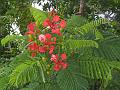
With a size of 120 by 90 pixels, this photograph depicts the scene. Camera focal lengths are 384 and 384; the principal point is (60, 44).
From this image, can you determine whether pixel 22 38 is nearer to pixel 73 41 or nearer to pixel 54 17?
pixel 54 17

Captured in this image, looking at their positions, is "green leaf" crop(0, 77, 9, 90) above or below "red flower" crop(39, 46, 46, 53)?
below

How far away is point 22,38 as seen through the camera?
279cm

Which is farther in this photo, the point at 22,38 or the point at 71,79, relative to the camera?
the point at 22,38

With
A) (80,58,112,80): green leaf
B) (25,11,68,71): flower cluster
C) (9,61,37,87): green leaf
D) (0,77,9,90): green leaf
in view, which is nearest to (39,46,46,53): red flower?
(25,11,68,71): flower cluster

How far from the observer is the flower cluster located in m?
2.46

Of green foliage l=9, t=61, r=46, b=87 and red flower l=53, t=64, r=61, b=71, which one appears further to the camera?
red flower l=53, t=64, r=61, b=71

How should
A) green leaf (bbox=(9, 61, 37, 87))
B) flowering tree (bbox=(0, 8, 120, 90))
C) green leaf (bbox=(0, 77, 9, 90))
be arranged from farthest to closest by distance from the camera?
green leaf (bbox=(0, 77, 9, 90)), flowering tree (bbox=(0, 8, 120, 90)), green leaf (bbox=(9, 61, 37, 87))

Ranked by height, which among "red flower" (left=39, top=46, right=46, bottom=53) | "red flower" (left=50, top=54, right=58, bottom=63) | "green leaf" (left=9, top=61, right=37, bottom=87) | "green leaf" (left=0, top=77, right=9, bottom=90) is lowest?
"green leaf" (left=0, top=77, right=9, bottom=90)

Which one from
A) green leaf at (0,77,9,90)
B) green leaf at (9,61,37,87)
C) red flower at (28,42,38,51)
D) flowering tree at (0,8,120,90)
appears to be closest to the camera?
green leaf at (9,61,37,87)

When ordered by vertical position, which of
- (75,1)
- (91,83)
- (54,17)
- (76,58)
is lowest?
(91,83)

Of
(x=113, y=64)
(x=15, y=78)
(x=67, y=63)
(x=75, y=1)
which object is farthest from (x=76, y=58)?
(x=75, y=1)

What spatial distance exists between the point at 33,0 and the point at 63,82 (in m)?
3.35

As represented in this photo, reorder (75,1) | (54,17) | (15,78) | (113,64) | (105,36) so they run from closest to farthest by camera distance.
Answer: (15,78) < (113,64) < (54,17) < (105,36) < (75,1)

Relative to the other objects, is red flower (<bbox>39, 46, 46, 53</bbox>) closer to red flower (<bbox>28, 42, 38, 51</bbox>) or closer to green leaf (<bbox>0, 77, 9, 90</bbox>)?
red flower (<bbox>28, 42, 38, 51</bbox>)
